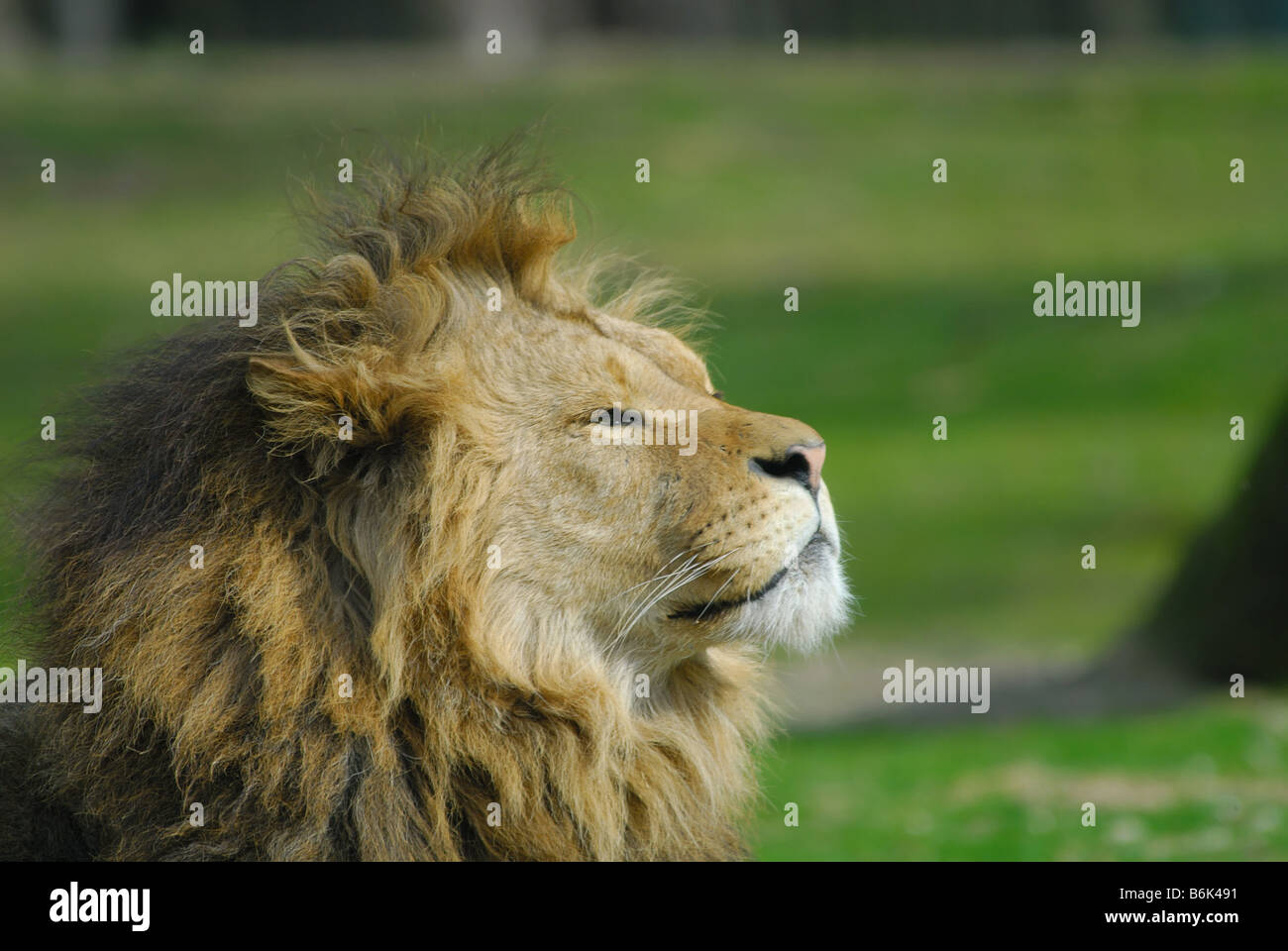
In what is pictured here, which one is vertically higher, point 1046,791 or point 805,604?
point 805,604

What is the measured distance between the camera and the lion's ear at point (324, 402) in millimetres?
4586

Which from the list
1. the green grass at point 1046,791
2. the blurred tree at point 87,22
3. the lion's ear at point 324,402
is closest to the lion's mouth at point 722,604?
the lion's ear at point 324,402

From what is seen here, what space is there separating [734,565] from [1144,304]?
21.5 m

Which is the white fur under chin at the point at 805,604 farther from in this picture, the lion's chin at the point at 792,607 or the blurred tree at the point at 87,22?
the blurred tree at the point at 87,22

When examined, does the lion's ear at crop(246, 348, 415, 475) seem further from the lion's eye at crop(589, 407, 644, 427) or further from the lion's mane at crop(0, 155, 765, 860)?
the lion's eye at crop(589, 407, 644, 427)

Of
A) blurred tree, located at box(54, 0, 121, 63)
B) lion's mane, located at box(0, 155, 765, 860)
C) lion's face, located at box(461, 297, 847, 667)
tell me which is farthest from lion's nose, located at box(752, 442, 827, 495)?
blurred tree, located at box(54, 0, 121, 63)

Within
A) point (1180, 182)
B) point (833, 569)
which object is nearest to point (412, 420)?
point (833, 569)

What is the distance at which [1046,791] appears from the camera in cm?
956

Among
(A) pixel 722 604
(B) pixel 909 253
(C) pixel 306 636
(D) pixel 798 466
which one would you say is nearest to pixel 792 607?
(A) pixel 722 604

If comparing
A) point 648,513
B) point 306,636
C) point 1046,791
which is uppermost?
point 648,513

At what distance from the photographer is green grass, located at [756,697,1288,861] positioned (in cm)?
812

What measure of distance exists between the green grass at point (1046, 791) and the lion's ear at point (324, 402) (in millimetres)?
2414

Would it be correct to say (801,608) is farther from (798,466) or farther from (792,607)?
(798,466)

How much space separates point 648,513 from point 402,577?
2.50ft
